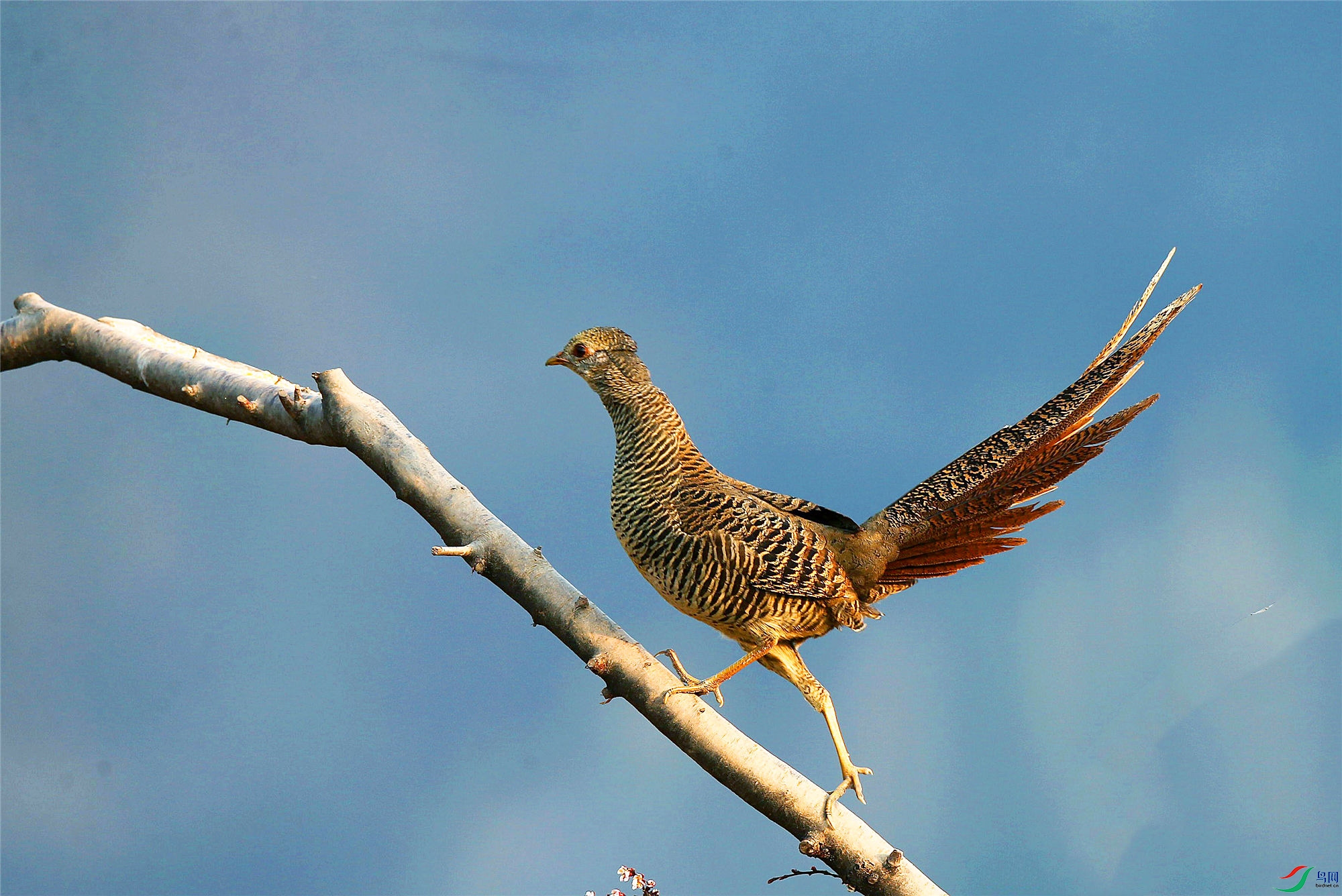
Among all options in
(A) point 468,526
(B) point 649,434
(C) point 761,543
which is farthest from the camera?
(A) point 468,526

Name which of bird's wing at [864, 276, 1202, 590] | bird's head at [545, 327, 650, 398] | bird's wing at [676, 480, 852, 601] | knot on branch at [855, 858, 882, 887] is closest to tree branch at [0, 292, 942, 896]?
knot on branch at [855, 858, 882, 887]

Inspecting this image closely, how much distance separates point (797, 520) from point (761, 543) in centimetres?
23

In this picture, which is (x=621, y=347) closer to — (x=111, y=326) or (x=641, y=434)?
(x=641, y=434)

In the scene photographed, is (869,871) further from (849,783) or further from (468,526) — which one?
(468,526)

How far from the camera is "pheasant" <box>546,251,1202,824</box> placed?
9.64 feet

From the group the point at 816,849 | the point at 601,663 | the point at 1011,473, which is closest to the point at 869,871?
the point at 816,849

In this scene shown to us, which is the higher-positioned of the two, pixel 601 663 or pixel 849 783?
pixel 601 663

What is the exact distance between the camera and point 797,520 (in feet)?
10.2

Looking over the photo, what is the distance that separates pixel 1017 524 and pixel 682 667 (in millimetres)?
1136

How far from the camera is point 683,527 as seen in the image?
2.94m

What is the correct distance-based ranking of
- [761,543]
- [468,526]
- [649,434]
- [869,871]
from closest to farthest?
[869,871], [761,543], [649,434], [468,526]

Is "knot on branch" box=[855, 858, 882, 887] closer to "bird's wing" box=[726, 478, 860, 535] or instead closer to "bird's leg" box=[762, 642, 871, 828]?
"bird's leg" box=[762, 642, 871, 828]

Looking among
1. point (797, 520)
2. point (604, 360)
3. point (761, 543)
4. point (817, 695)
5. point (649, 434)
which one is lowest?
point (817, 695)

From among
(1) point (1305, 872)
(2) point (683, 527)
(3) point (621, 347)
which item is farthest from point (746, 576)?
(1) point (1305, 872)
